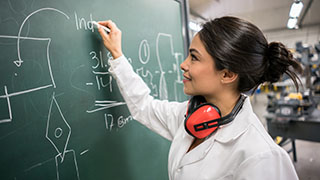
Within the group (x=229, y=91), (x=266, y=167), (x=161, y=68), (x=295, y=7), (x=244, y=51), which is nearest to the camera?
(x=266, y=167)

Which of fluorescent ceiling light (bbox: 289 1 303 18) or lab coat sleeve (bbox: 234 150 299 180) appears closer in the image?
lab coat sleeve (bbox: 234 150 299 180)

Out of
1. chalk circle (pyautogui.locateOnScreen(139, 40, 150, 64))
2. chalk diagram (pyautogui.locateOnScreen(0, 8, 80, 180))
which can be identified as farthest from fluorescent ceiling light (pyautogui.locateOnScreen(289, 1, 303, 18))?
chalk diagram (pyautogui.locateOnScreen(0, 8, 80, 180))

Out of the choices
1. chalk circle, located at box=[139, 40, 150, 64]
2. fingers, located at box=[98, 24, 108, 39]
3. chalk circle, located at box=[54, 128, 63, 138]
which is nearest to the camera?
chalk circle, located at box=[54, 128, 63, 138]

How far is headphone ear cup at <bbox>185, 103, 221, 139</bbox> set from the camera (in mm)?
817

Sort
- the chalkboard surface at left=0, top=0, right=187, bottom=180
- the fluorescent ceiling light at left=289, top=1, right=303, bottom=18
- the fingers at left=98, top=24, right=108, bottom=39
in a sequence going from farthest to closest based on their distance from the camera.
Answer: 1. the fluorescent ceiling light at left=289, top=1, right=303, bottom=18
2. the fingers at left=98, top=24, right=108, bottom=39
3. the chalkboard surface at left=0, top=0, right=187, bottom=180

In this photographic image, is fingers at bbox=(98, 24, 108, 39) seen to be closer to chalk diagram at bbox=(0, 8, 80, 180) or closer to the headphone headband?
chalk diagram at bbox=(0, 8, 80, 180)

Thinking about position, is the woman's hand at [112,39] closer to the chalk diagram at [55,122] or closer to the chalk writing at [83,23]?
the chalk writing at [83,23]

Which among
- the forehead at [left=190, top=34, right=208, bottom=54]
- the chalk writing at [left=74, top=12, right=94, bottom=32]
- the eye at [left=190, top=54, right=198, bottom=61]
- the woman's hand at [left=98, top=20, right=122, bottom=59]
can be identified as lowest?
the eye at [left=190, top=54, right=198, bottom=61]

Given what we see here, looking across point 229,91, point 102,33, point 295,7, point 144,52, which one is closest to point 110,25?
point 102,33

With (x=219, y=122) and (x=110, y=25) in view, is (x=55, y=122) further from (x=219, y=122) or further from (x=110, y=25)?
(x=219, y=122)

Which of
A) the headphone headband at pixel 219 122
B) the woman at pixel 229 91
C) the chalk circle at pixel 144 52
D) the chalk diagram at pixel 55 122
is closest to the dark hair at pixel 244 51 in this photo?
the woman at pixel 229 91

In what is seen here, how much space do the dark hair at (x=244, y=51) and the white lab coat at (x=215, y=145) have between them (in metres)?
0.16

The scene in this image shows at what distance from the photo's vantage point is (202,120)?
2.68 feet

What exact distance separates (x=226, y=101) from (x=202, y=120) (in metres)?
0.17
